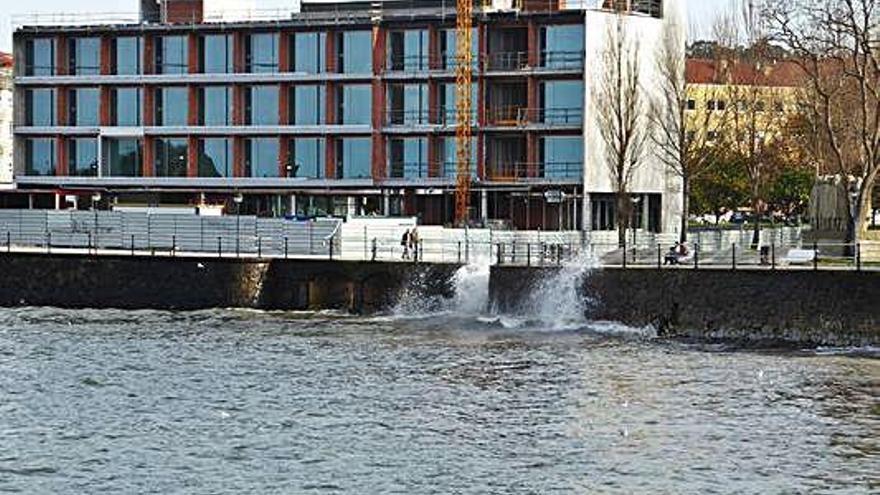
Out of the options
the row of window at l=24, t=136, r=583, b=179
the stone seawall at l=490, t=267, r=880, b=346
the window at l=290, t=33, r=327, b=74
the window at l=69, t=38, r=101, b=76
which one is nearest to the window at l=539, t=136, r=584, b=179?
the row of window at l=24, t=136, r=583, b=179

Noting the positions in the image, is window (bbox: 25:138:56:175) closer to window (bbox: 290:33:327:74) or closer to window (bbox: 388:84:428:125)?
window (bbox: 290:33:327:74)

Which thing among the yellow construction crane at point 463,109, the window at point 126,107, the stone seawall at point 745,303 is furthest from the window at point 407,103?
the stone seawall at point 745,303

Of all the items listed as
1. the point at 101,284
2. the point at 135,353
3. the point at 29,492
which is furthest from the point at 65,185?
the point at 29,492

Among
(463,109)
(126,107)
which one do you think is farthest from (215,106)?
(463,109)

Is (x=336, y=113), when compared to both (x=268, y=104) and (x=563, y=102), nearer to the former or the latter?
(x=268, y=104)

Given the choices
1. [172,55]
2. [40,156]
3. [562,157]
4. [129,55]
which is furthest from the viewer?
[40,156]

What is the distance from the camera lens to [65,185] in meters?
110

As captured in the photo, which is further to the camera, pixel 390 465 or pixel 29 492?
pixel 390 465

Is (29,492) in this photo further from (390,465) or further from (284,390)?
(284,390)

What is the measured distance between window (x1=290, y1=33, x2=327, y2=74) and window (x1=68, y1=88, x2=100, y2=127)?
14.1 m

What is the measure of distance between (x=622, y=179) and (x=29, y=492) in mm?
65594

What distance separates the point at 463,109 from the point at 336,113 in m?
8.53

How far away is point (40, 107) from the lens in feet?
365

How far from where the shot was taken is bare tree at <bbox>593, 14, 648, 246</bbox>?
92750 mm
